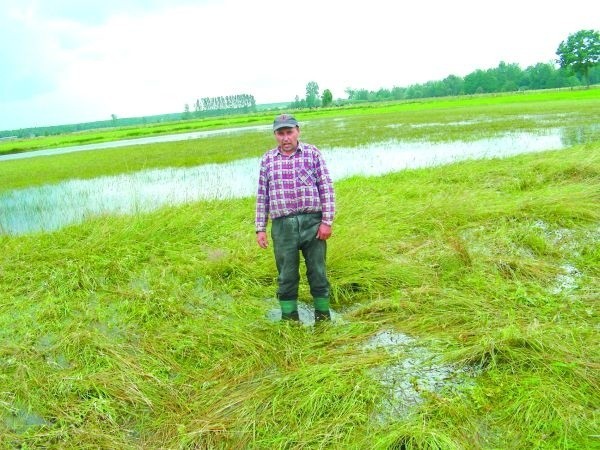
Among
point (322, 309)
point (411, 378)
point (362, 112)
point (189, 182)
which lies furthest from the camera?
point (362, 112)

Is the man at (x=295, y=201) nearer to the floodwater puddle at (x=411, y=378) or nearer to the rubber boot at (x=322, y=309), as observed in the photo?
the rubber boot at (x=322, y=309)

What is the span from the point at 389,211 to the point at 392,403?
4.15 meters

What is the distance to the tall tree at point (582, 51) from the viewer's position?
48.8 meters

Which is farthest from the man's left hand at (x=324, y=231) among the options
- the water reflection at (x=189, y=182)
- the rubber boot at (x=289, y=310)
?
the water reflection at (x=189, y=182)

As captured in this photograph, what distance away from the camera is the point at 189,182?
1134cm

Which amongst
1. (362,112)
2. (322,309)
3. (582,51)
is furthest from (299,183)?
(582,51)

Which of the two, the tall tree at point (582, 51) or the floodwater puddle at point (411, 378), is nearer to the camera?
the floodwater puddle at point (411, 378)

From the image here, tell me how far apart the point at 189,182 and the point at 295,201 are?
8.68 m

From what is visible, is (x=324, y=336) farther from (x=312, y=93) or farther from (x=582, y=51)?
(x=312, y=93)

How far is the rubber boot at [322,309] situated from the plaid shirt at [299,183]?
2.23ft

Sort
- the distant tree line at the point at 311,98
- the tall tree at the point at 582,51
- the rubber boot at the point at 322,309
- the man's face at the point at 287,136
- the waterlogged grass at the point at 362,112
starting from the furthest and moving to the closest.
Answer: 1. the distant tree line at the point at 311,98
2. the tall tree at the point at 582,51
3. the waterlogged grass at the point at 362,112
4. the rubber boot at the point at 322,309
5. the man's face at the point at 287,136

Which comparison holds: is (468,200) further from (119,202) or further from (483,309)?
(119,202)

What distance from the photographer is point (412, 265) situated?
428cm

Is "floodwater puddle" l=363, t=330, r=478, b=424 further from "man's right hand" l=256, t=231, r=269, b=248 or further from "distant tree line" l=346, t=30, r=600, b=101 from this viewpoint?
"distant tree line" l=346, t=30, r=600, b=101
